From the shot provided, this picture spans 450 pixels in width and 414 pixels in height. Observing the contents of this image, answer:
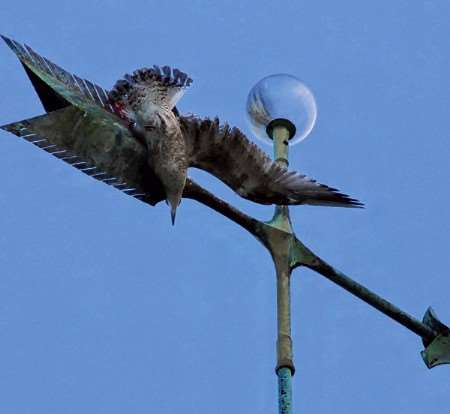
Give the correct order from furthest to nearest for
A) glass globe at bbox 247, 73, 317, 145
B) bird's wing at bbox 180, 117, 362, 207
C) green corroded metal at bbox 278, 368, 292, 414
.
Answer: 1. glass globe at bbox 247, 73, 317, 145
2. bird's wing at bbox 180, 117, 362, 207
3. green corroded metal at bbox 278, 368, 292, 414

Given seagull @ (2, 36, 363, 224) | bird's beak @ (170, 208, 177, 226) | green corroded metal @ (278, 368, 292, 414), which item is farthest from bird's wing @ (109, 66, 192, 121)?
green corroded metal @ (278, 368, 292, 414)

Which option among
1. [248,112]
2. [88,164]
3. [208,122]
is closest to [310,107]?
[248,112]

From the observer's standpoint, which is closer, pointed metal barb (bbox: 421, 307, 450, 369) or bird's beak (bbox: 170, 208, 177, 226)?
bird's beak (bbox: 170, 208, 177, 226)

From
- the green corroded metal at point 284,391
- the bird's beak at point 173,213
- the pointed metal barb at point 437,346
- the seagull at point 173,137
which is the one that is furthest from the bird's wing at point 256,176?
the green corroded metal at point 284,391

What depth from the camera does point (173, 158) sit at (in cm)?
652

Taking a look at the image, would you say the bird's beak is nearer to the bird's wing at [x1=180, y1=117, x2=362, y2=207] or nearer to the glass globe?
the bird's wing at [x1=180, y1=117, x2=362, y2=207]

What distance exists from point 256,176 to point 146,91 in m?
0.68

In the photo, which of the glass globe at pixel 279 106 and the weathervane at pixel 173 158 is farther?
the glass globe at pixel 279 106

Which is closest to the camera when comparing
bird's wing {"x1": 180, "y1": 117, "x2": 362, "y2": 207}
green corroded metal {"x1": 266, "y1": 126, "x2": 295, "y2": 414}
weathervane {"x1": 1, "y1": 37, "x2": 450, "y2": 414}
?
green corroded metal {"x1": 266, "y1": 126, "x2": 295, "y2": 414}

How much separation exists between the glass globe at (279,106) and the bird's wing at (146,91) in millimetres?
629

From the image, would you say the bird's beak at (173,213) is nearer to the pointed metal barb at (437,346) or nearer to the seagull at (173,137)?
the seagull at (173,137)

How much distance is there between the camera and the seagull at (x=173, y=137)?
256 inches

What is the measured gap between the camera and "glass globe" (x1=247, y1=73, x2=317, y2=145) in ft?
24.8

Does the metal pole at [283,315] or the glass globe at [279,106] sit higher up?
the glass globe at [279,106]
